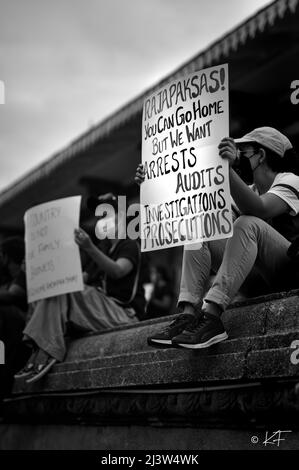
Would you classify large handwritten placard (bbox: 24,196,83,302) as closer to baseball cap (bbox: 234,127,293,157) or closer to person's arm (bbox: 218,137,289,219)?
baseball cap (bbox: 234,127,293,157)

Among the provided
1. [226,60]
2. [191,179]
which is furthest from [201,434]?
[226,60]

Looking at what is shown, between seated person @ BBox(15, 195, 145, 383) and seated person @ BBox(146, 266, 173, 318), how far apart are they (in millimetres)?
1732

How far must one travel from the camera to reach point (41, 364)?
15.9 ft

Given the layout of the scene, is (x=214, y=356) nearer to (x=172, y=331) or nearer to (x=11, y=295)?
(x=172, y=331)

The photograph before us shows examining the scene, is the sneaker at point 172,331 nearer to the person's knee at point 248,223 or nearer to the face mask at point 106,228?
the person's knee at point 248,223

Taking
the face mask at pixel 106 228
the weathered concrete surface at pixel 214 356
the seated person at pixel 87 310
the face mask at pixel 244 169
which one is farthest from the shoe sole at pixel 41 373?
the face mask at pixel 244 169

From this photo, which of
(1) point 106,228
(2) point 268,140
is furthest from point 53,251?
(2) point 268,140

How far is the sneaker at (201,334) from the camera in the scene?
3.10m

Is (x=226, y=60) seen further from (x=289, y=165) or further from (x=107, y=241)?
(x=289, y=165)

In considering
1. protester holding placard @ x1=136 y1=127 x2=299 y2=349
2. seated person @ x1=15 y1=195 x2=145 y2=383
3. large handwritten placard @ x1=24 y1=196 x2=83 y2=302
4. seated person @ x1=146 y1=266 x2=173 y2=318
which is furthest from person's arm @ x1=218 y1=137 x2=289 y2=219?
seated person @ x1=146 y1=266 x2=173 y2=318

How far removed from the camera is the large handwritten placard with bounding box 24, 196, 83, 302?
15.6 feet

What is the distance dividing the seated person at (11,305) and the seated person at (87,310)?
1.10ft

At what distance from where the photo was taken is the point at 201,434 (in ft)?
11.1

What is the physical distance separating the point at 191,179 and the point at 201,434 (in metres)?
1.10
